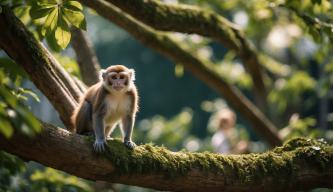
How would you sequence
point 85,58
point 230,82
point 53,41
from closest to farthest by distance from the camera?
point 53,41
point 85,58
point 230,82

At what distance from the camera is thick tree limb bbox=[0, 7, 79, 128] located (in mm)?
5855

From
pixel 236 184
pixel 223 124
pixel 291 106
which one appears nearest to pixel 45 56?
pixel 236 184

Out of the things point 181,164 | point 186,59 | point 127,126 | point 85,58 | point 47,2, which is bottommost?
point 181,164

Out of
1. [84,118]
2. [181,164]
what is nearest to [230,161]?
[181,164]

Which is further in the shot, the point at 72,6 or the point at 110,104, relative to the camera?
the point at 110,104

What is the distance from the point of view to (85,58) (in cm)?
920

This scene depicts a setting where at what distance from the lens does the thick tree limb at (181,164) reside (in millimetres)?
5148

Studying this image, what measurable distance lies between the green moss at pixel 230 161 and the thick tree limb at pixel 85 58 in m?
3.33

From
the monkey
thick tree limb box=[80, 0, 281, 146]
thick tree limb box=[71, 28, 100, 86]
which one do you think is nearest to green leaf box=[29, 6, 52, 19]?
the monkey

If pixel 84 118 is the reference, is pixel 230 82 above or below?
above

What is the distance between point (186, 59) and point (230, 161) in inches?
166

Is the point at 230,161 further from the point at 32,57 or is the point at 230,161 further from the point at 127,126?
the point at 32,57

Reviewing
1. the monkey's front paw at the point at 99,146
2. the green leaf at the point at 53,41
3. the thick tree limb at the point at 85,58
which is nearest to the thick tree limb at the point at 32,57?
the green leaf at the point at 53,41

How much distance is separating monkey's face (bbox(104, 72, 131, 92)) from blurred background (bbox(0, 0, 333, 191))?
899mm
